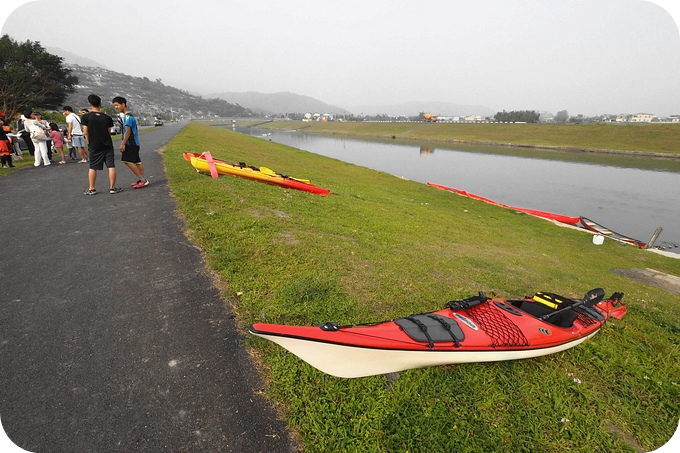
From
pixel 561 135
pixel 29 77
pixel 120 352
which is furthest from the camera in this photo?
pixel 561 135

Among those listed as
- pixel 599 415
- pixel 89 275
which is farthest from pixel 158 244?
pixel 599 415

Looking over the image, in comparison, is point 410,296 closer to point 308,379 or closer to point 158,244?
point 308,379

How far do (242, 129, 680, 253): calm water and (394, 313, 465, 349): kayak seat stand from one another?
72.3 ft

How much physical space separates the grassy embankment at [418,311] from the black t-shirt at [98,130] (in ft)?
7.51

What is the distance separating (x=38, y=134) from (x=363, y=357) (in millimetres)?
16278

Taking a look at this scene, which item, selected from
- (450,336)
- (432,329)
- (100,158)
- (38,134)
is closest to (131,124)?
(100,158)

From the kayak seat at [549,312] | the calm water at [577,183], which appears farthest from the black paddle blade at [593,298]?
Answer: the calm water at [577,183]

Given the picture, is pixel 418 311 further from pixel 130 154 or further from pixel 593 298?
pixel 130 154

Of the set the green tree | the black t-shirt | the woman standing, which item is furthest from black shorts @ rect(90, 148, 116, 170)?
→ the green tree

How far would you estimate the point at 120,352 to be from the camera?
3.59 metres

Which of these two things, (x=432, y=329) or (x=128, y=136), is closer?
(x=432, y=329)

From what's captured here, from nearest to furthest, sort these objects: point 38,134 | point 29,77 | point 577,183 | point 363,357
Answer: point 363,357 < point 38,134 < point 29,77 < point 577,183

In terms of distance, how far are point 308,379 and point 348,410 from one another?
587mm

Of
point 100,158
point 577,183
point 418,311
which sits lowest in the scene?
point 418,311
